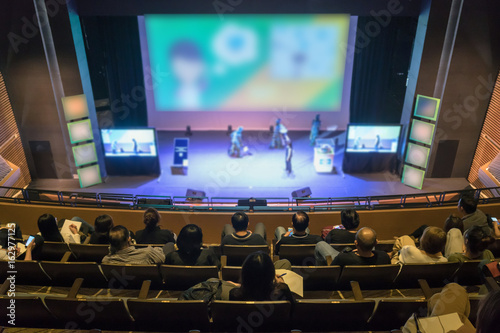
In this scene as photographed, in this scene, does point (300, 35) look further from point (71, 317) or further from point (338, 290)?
point (71, 317)

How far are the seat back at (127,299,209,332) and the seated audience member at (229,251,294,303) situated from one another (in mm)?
331

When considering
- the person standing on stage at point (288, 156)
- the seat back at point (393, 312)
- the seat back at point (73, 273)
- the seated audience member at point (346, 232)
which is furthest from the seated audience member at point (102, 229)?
the person standing on stage at point (288, 156)

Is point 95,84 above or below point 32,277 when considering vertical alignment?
above

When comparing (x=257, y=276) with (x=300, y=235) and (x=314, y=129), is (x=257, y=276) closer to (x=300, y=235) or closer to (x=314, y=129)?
(x=300, y=235)

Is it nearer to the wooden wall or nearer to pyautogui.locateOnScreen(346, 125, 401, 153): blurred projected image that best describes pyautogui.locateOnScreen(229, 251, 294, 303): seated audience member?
the wooden wall

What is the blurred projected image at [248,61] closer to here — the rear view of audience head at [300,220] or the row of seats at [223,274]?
the rear view of audience head at [300,220]

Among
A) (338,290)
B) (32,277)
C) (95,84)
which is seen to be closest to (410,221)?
(338,290)

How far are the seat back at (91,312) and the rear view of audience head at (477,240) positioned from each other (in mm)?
3245

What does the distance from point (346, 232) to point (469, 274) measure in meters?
1.32

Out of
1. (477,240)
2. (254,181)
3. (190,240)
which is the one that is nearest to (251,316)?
(190,240)

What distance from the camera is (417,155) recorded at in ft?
29.6

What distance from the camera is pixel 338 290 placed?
3996 mm

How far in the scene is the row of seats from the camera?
384cm

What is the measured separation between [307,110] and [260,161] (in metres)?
2.24
